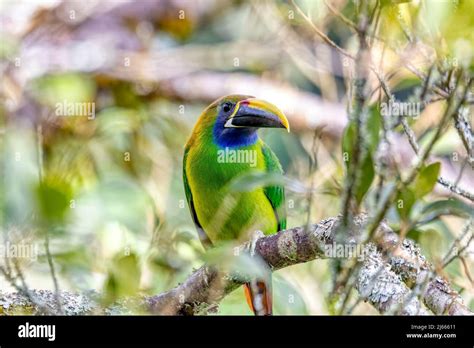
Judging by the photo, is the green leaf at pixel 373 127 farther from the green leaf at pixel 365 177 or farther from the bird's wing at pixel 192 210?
the bird's wing at pixel 192 210

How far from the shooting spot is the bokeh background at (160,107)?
2.04 m

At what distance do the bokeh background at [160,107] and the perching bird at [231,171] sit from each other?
0.29 feet

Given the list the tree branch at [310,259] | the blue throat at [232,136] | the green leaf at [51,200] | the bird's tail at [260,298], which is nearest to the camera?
the green leaf at [51,200]

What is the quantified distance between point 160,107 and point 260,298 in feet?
6.93

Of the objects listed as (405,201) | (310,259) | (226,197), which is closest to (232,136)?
(226,197)

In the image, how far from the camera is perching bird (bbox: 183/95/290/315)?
109 inches

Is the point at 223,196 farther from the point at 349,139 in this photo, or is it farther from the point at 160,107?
the point at 160,107

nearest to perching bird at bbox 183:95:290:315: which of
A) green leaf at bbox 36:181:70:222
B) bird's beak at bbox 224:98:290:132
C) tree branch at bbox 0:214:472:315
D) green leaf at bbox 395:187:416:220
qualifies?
bird's beak at bbox 224:98:290:132

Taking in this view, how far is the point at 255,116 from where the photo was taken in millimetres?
2760

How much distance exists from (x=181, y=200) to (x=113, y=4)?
199 cm

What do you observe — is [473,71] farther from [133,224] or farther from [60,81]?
[60,81]

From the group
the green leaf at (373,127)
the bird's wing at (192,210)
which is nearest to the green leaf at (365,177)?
the green leaf at (373,127)

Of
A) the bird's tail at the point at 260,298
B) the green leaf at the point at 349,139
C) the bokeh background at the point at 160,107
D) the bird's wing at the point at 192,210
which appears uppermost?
the green leaf at the point at 349,139

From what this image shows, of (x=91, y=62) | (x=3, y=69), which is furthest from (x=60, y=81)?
(x=91, y=62)
